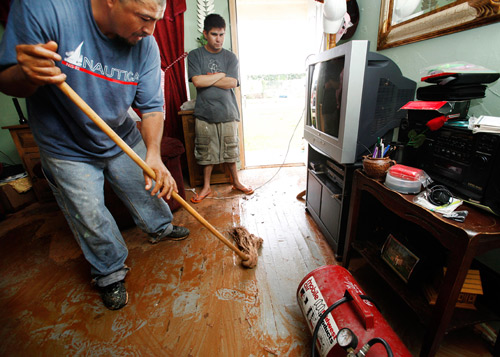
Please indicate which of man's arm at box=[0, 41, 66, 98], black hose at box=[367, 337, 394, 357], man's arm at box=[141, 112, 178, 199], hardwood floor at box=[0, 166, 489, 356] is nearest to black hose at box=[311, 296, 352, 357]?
black hose at box=[367, 337, 394, 357]

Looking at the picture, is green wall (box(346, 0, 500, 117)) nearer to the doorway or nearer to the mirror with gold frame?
the mirror with gold frame

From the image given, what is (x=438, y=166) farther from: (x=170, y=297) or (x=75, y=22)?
(x=75, y=22)

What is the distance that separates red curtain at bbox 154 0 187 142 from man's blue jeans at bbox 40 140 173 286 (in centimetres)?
174

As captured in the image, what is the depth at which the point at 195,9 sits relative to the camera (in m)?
2.69

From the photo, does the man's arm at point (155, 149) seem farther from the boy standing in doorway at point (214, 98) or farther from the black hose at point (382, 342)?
the boy standing in doorway at point (214, 98)

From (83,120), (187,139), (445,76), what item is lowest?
(187,139)

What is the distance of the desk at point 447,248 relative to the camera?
2.24ft

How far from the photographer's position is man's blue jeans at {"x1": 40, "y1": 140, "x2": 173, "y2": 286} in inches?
44.3

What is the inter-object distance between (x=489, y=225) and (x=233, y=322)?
3.57 feet

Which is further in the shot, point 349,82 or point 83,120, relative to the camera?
point 349,82

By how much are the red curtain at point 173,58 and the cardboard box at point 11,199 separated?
1671 millimetres

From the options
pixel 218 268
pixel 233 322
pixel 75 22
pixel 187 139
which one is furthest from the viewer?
pixel 187 139

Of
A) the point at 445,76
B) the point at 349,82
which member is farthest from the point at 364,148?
the point at 445,76

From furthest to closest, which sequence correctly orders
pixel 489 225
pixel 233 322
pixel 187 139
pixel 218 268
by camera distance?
pixel 187 139 → pixel 218 268 → pixel 233 322 → pixel 489 225
